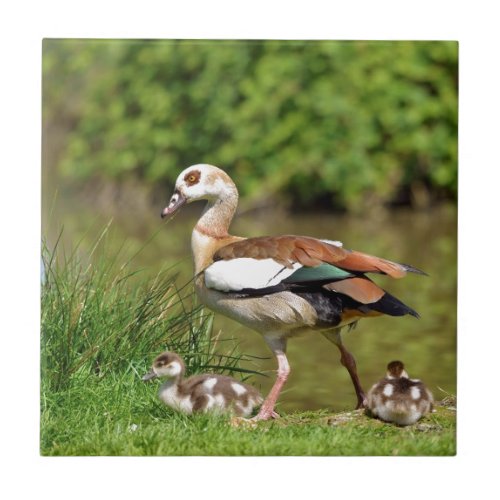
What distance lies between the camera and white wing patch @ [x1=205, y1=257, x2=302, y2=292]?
6.23 m

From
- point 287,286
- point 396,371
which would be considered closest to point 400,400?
point 396,371

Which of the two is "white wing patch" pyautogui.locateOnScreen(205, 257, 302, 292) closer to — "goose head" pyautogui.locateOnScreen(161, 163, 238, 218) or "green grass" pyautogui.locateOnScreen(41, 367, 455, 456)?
"goose head" pyautogui.locateOnScreen(161, 163, 238, 218)

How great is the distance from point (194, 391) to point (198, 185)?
1.07 metres

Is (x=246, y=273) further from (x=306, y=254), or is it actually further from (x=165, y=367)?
(x=165, y=367)

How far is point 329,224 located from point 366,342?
4.95 feet

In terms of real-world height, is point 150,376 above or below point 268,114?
below

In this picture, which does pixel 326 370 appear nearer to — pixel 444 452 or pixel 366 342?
pixel 366 342

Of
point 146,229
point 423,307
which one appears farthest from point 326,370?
point 146,229

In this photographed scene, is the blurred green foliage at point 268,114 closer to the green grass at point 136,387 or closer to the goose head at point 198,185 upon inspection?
the goose head at point 198,185

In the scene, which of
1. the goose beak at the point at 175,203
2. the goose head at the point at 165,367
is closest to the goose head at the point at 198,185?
the goose beak at the point at 175,203

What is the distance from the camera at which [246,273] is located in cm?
626

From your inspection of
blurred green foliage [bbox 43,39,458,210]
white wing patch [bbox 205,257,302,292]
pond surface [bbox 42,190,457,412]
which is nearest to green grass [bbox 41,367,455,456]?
pond surface [bbox 42,190,457,412]

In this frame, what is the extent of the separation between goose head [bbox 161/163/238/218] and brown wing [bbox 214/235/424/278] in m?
0.31

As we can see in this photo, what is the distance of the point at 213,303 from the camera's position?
20.9 feet
